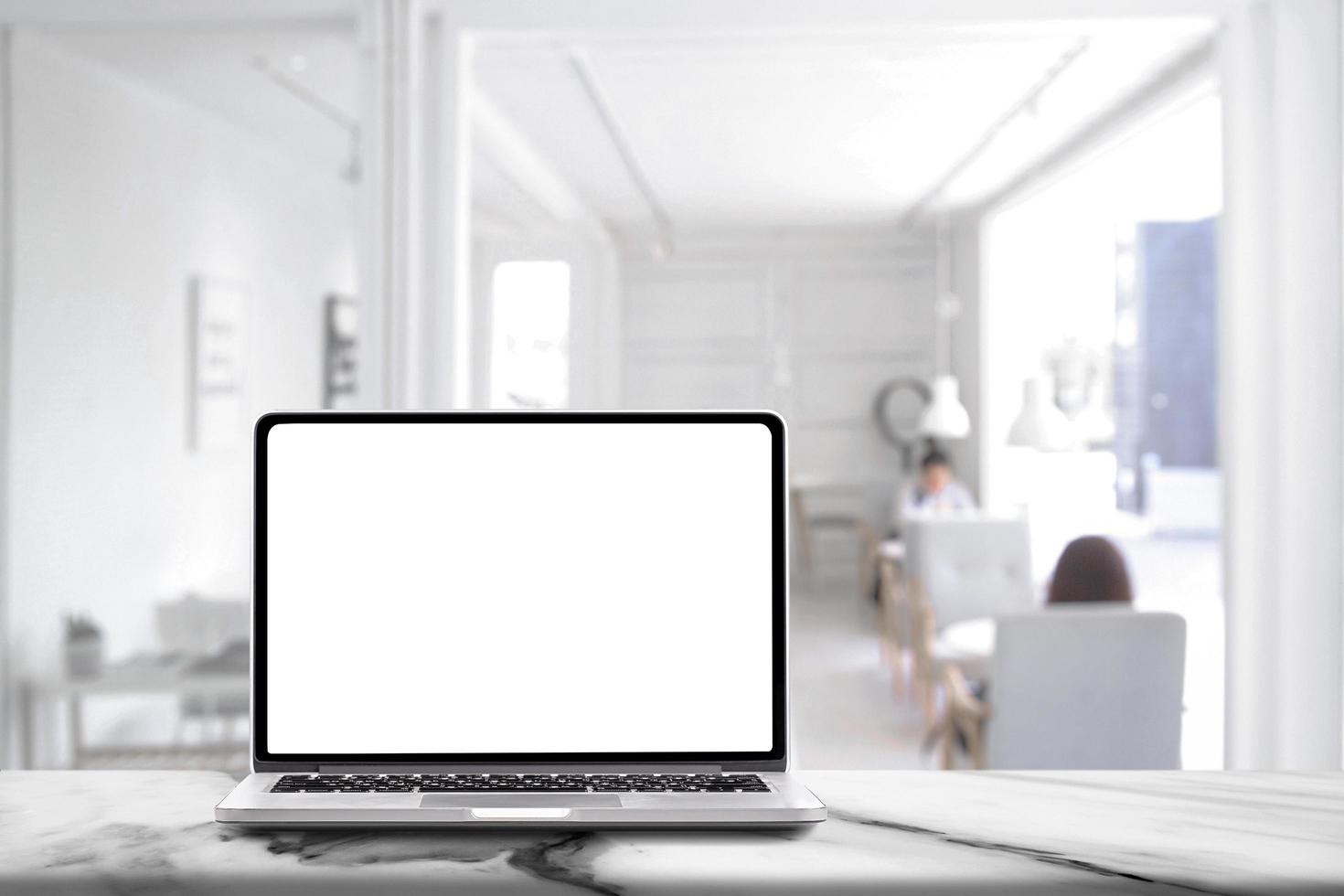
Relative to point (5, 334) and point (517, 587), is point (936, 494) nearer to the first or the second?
point (5, 334)

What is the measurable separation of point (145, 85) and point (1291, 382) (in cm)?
358

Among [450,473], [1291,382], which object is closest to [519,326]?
[1291,382]

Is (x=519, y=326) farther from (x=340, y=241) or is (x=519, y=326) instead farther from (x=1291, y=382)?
(x=1291, y=382)

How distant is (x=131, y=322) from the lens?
138 inches

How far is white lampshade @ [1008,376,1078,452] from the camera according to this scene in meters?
4.45

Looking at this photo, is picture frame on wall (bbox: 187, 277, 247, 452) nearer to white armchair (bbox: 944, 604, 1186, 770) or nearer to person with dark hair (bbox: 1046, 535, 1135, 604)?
white armchair (bbox: 944, 604, 1186, 770)

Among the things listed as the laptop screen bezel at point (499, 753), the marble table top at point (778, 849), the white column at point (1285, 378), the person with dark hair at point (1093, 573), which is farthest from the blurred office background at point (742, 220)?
the person with dark hair at point (1093, 573)

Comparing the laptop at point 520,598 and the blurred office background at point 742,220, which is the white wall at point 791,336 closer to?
the blurred office background at point 742,220

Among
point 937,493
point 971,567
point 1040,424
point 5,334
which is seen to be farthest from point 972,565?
point 5,334

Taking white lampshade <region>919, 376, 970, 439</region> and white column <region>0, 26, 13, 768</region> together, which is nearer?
white column <region>0, 26, 13, 768</region>

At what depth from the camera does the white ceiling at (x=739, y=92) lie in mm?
3043

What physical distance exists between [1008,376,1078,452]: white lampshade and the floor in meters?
0.62

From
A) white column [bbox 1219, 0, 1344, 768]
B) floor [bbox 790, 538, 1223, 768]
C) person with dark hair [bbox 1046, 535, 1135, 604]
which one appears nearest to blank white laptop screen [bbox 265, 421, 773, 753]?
white column [bbox 1219, 0, 1344, 768]

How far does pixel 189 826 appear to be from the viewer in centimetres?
73
